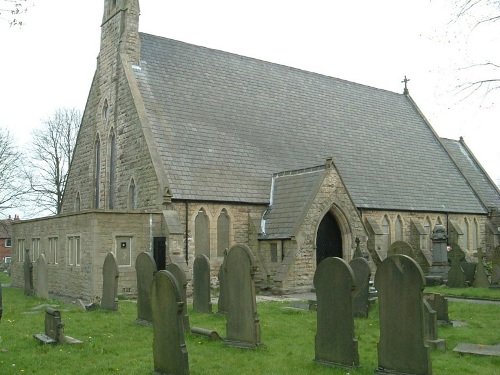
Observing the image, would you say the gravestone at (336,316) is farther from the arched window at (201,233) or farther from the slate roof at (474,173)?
the slate roof at (474,173)

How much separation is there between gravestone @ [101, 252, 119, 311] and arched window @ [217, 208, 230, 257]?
6854mm

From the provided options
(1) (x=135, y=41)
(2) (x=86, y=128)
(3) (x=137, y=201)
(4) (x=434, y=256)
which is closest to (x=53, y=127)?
(2) (x=86, y=128)

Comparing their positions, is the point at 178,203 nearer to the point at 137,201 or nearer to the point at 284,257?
the point at 137,201

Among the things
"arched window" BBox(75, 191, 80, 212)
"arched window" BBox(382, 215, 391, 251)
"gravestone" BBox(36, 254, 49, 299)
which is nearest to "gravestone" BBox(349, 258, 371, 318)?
"gravestone" BBox(36, 254, 49, 299)

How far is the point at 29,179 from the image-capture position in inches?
1689

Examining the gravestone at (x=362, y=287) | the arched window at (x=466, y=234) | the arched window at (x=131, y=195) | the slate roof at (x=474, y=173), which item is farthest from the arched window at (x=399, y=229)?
the gravestone at (x=362, y=287)

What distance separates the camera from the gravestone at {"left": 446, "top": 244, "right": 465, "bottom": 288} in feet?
66.9

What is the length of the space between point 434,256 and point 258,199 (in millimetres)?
8100

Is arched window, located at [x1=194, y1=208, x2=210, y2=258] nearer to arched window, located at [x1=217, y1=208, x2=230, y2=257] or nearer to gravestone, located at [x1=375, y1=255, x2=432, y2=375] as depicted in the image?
arched window, located at [x1=217, y1=208, x2=230, y2=257]

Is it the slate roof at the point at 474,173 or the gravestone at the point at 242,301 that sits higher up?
the slate roof at the point at 474,173

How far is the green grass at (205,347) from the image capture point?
8.30m

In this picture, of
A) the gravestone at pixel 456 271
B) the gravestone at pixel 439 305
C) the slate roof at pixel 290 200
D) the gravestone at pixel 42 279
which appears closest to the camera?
the gravestone at pixel 439 305

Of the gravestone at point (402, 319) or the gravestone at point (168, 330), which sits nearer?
the gravestone at point (402, 319)

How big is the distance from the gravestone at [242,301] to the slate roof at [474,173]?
Result: 25.6m
